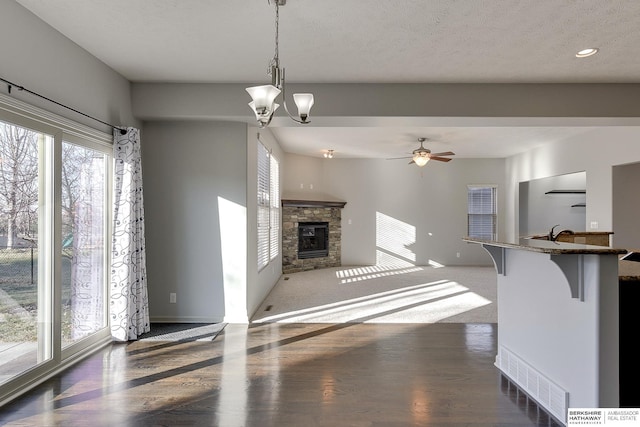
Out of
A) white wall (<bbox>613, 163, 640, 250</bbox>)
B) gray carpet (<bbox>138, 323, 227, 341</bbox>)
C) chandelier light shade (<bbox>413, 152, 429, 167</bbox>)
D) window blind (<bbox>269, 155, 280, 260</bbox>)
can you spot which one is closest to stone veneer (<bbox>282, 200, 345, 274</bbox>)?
window blind (<bbox>269, 155, 280, 260</bbox>)

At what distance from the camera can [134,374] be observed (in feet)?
9.96

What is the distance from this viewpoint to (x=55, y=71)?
3010mm

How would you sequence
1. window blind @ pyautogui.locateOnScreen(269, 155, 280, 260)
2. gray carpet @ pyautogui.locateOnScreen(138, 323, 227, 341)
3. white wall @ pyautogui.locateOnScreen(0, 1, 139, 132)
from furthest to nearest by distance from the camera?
window blind @ pyautogui.locateOnScreen(269, 155, 280, 260), gray carpet @ pyautogui.locateOnScreen(138, 323, 227, 341), white wall @ pyautogui.locateOnScreen(0, 1, 139, 132)

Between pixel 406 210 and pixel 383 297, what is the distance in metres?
4.07

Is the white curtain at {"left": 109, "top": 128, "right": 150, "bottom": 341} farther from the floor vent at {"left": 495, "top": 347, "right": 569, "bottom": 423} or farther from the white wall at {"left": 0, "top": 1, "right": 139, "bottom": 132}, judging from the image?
the floor vent at {"left": 495, "top": 347, "right": 569, "bottom": 423}

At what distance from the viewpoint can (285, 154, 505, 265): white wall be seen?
951 centimetres

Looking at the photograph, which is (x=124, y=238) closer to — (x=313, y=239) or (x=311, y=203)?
(x=311, y=203)

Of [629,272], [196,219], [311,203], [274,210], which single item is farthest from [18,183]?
[311,203]

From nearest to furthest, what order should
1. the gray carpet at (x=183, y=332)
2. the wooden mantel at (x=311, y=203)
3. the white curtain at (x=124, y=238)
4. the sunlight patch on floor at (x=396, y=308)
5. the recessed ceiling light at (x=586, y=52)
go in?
the recessed ceiling light at (x=586, y=52) → the white curtain at (x=124, y=238) → the gray carpet at (x=183, y=332) → the sunlight patch on floor at (x=396, y=308) → the wooden mantel at (x=311, y=203)

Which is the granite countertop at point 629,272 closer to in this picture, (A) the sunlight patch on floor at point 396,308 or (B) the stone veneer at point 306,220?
(A) the sunlight patch on floor at point 396,308

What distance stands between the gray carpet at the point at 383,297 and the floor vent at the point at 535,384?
1.57 m

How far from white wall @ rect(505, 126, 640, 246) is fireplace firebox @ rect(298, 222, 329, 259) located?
436 centimetres

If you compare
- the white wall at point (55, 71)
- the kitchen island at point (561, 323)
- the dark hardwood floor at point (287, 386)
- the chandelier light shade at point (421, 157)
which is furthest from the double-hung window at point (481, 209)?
the white wall at point (55, 71)

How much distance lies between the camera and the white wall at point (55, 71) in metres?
2.57
